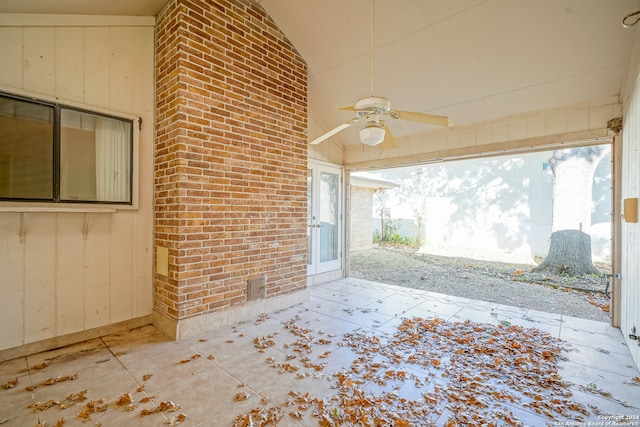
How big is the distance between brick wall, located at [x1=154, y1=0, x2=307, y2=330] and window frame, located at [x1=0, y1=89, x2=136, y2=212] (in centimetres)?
23

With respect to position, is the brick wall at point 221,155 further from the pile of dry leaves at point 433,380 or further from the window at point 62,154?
the pile of dry leaves at point 433,380

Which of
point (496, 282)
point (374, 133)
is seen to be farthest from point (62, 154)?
point (496, 282)

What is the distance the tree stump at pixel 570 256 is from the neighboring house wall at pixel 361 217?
17.4 ft

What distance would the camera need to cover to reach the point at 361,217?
10859 mm

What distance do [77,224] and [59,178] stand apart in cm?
47

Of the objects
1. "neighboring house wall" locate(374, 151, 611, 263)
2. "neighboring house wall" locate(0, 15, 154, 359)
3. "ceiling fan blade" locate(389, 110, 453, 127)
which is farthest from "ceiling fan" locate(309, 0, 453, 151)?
"neighboring house wall" locate(374, 151, 611, 263)

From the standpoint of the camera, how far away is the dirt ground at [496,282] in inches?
175

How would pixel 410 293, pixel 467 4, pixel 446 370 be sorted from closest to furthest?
pixel 446 370
pixel 467 4
pixel 410 293

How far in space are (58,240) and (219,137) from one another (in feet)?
6.03

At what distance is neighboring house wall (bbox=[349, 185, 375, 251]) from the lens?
412 inches

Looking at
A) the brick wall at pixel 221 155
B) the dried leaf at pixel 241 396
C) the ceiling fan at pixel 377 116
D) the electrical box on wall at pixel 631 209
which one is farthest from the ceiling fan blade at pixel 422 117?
the dried leaf at pixel 241 396

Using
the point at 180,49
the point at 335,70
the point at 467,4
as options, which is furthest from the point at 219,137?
the point at 467,4

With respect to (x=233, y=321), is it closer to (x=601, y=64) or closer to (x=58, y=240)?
(x=58, y=240)

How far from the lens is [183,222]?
9.92ft
